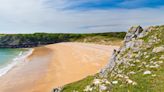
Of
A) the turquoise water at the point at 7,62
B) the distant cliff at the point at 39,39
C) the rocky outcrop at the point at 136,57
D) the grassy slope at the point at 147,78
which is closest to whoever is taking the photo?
the grassy slope at the point at 147,78

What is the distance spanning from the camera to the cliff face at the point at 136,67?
11.3m

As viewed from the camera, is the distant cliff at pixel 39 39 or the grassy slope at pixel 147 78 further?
the distant cliff at pixel 39 39

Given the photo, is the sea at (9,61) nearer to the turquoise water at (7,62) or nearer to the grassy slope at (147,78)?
the turquoise water at (7,62)

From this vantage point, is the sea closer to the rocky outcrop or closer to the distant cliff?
the rocky outcrop

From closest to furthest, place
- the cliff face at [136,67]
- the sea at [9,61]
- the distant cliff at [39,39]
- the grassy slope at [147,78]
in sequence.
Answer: the grassy slope at [147,78], the cliff face at [136,67], the sea at [9,61], the distant cliff at [39,39]

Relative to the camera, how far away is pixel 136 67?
13.3m

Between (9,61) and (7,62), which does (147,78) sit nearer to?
(7,62)

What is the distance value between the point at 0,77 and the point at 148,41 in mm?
26743

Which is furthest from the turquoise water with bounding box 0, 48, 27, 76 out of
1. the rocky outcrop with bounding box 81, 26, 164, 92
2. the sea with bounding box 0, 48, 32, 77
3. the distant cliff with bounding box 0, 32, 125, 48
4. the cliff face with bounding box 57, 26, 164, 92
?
the distant cliff with bounding box 0, 32, 125, 48

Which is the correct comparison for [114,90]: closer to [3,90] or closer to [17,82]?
[3,90]

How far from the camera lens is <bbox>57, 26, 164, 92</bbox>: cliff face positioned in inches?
443

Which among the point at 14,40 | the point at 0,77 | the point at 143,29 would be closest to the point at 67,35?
the point at 14,40

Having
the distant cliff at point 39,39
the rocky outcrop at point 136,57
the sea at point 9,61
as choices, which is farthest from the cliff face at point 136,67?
the distant cliff at point 39,39

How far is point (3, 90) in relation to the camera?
28.7 metres
